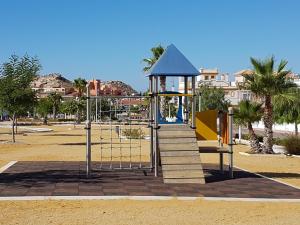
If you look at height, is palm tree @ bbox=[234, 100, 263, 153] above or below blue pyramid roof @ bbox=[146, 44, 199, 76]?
below

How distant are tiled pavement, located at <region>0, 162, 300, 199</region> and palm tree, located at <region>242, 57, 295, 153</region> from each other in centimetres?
793

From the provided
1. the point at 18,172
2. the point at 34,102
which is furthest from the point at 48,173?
the point at 34,102

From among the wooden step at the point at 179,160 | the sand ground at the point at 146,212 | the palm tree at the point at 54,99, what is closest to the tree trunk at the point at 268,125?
the wooden step at the point at 179,160

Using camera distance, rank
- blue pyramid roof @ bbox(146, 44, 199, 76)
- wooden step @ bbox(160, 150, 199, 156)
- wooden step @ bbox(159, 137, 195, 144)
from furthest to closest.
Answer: blue pyramid roof @ bbox(146, 44, 199, 76) < wooden step @ bbox(159, 137, 195, 144) < wooden step @ bbox(160, 150, 199, 156)

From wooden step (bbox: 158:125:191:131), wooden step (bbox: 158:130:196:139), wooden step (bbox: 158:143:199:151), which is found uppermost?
wooden step (bbox: 158:125:191:131)

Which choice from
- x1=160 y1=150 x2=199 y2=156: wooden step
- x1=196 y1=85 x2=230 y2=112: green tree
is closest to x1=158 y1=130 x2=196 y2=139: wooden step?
x1=160 y1=150 x2=199 y2=156: wooden step

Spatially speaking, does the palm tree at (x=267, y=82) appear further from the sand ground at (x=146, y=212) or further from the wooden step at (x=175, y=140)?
the sand ground at (x=146, y=212)

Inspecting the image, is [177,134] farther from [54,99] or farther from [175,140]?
[54,99]

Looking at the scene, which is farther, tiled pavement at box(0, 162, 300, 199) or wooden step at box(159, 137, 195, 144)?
wooden step at box(159, 137, 195, 144)

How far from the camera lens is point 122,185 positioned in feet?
40.4

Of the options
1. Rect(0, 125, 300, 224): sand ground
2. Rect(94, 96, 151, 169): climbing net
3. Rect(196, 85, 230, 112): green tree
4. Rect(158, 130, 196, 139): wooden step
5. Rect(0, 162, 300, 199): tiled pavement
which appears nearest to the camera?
Rect(0, 125, 300, 224): sand ground

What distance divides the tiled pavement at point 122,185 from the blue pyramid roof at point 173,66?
2906 mm

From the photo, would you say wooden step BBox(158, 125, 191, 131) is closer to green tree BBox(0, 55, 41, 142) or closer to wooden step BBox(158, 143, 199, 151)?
wooden step BBox(158, 143, 199, 151)

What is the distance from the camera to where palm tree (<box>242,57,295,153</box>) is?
74.1ft
